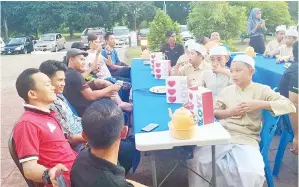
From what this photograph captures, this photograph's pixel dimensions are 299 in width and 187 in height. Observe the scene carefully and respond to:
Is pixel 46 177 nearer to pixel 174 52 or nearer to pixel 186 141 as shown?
pixel 186 141

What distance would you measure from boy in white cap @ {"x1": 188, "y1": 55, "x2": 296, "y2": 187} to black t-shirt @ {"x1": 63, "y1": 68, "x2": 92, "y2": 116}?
1.22 m

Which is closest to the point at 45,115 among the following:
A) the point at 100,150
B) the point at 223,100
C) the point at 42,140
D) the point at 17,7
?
the point at 42,140

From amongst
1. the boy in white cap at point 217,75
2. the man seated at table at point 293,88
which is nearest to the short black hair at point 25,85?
the boy in white cap at point 217,75

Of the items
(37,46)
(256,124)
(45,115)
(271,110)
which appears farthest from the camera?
(37,46)

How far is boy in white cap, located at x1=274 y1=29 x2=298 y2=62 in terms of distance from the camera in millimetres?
4555

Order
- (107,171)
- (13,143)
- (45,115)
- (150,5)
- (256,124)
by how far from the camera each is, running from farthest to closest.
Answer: (150,5), (256,124), (45,115), (13,143), (107,171)

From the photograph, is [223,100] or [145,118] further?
[223,100]

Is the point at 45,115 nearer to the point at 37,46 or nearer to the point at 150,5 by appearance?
the point at 37,46

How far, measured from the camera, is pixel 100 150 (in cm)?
135

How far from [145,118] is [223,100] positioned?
0.64 meters

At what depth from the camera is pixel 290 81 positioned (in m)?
3.12

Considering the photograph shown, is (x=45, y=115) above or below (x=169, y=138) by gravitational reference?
above

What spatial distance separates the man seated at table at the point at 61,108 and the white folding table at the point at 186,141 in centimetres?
55

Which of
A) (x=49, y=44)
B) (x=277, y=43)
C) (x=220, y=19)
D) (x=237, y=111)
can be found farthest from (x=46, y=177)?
(x=49, y=44)
